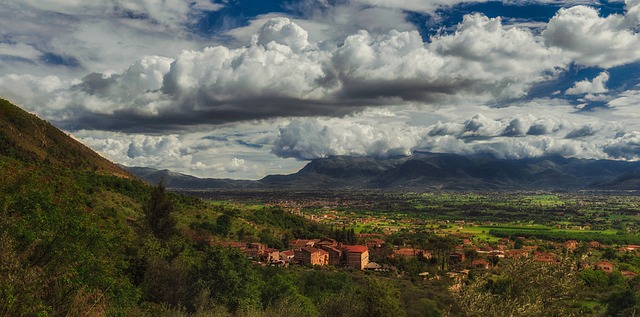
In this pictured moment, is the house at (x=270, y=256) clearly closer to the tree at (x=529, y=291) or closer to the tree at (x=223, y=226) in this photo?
the tree at (x=223, y=226)

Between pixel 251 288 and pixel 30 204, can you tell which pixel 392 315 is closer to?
pixel 251 288

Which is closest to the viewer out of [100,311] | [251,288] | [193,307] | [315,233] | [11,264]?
[11,264]

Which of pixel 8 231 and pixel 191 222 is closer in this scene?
pixel 8 231

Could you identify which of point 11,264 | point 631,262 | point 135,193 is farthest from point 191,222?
point 631,262

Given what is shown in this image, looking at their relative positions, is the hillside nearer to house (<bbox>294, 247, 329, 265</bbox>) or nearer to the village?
the village

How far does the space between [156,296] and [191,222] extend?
51728 mm

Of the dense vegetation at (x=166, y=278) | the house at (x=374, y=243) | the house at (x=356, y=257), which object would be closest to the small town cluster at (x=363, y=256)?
the house at (x=356, y=257)

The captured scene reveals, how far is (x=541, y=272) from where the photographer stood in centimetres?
1708

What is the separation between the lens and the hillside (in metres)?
81.6

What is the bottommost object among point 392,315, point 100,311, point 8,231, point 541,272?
point 392,315

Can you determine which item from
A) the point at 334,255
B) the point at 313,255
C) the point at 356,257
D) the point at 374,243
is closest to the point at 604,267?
the point at 356,257

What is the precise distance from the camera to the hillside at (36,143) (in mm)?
81625

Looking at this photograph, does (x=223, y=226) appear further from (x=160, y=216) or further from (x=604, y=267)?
(x=604, y=267)

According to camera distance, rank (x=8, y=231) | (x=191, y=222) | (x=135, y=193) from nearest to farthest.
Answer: (x=8, y=231) → (x=191, y=222) → (x=135, y=193)
